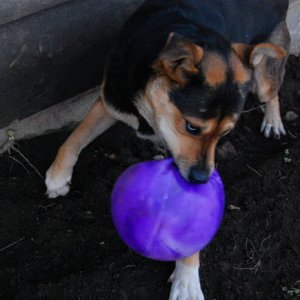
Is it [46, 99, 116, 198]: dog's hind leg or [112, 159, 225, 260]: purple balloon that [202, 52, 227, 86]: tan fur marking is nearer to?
[112, 159, 225, 260]: purple balloon

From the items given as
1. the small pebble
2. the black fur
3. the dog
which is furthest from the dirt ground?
the black fur

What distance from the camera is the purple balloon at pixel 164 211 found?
2725 millimetres

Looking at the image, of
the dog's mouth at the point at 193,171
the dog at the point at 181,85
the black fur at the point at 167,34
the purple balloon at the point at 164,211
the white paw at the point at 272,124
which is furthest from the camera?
the white paw at the point at 272,124

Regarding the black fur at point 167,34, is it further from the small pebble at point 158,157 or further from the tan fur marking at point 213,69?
the small pebble at point 158,157

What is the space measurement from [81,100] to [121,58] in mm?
961

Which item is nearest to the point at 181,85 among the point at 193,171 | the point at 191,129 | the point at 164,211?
the point at 191,129

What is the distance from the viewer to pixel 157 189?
2.75 metres

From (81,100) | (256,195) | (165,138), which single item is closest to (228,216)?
(256,195)

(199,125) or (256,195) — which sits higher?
(199,125)

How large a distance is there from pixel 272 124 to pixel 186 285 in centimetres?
188

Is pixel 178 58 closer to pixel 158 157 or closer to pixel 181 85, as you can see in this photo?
pixel 181 85

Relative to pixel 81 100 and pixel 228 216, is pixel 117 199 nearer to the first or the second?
pixel 228 216

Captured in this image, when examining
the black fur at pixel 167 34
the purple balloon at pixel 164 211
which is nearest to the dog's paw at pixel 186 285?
the purple balloon at pixel 164 211

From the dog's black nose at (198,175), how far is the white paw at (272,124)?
5.83 feet
